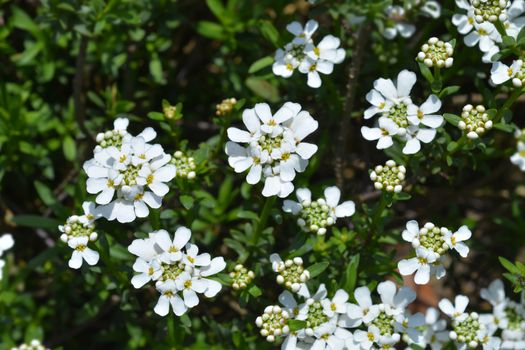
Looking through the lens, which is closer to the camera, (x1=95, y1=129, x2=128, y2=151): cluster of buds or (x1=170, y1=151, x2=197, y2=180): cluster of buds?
(x1=95, y1=129, x2=128, y2=151): cluster of buds

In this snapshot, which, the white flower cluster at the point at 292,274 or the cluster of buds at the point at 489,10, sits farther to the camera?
the cluster of buds at the point at 489,10

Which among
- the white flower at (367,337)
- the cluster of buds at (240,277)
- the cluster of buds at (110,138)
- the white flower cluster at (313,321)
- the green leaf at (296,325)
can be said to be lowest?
the white flower at (367,337)

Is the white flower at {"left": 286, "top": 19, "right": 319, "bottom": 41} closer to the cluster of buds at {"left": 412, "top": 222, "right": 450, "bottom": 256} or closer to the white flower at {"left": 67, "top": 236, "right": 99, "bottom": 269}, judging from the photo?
the cluster of buds at {"left": 412, "top": 222, "right": 450, "bottom": 256}

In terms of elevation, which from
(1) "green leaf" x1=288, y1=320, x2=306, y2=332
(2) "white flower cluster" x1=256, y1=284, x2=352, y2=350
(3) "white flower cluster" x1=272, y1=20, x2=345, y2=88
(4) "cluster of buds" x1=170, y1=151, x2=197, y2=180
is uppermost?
(3) "white flower cluster" x1=272, y1=20, x2=345, y2=88

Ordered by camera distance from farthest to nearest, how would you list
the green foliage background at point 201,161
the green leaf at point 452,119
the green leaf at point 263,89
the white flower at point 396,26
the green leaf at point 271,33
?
the green leaf at point 263,89, the white flower at point 396,26, the green leaf at point 271,33, the green foliage background at point 201,161, the green leaf at point 452,119

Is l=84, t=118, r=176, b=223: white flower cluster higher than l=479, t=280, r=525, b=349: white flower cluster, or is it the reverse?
l=84, t=118, r=176, b=223: white flower cluster

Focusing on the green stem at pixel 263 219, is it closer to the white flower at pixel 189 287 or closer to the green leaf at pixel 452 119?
the white flower at pixel 189 287

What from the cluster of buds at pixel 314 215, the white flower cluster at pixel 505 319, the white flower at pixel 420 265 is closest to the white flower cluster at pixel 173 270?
the cluster of buds at pixel 314 215

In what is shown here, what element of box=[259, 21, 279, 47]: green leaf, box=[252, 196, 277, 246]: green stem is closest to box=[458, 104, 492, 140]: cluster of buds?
box=[252, 196, 277, 246]: green stem
